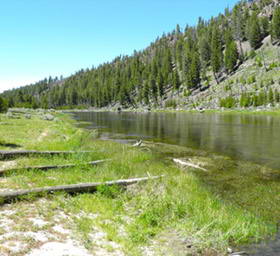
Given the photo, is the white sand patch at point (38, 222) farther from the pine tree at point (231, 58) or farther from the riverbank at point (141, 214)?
the pine tree at point (231, 58)

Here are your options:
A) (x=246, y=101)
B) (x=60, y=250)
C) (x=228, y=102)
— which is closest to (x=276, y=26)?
(x=228, y=102)

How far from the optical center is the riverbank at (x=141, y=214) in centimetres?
587

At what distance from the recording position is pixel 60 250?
16.8ft

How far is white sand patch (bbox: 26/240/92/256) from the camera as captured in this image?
4.93 metres

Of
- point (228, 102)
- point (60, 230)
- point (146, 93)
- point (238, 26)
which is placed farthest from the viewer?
point (146, 93)

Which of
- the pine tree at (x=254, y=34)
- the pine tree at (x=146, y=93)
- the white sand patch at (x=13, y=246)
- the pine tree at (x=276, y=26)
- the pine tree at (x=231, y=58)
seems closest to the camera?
the white sand patch at (x=13, y=246)

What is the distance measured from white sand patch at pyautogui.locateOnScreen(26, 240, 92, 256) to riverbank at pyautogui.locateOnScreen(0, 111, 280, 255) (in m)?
0.05

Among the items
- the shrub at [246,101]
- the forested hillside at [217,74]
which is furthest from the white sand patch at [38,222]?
the shrub at [246,101]

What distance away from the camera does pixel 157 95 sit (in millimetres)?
147000

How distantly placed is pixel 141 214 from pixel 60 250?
3.11 metres

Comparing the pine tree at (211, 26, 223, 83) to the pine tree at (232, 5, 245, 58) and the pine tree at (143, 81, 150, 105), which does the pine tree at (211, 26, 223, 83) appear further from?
the pine tree at (143, 81, 150, 105)

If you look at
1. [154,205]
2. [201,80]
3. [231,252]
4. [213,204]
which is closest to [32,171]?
[154,205]

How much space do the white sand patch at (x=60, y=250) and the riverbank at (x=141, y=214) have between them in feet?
0.15

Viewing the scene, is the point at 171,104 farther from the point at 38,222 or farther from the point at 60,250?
the point at 60,250
